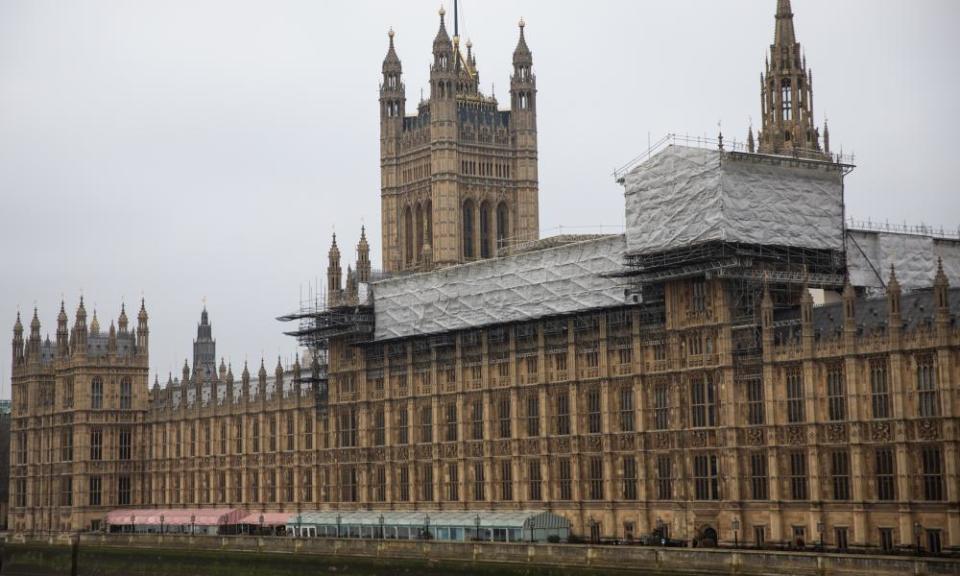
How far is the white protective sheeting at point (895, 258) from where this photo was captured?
350 ft

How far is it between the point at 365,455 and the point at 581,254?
97.1 feet

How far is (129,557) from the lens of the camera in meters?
140

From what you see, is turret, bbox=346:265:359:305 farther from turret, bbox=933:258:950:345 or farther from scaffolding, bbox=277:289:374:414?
turret, bbox=933:258:950:345

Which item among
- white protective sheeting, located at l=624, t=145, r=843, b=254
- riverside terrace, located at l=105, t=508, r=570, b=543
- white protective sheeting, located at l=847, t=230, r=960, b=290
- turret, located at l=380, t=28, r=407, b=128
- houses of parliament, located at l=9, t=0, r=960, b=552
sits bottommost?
riverside terrace, located at l=105, t=508, r=570, b=543

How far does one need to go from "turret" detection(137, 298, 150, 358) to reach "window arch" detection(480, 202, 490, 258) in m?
37.8

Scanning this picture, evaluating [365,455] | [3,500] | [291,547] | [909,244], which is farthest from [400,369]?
[3,500]

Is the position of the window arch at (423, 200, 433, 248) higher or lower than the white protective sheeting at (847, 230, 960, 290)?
higher

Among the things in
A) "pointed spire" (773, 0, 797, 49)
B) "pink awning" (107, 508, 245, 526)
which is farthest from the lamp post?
"pink awning" (107, 508, 245, 526)

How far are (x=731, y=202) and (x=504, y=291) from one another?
941 inches

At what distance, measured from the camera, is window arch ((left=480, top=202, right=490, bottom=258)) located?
183500mm

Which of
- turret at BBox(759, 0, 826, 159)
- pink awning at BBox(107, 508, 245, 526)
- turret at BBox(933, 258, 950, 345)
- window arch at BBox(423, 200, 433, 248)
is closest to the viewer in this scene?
turret at BBox(933, 258, 950, 345)

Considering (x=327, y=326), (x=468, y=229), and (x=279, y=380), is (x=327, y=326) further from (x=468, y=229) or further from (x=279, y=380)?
(x=468, y=229)

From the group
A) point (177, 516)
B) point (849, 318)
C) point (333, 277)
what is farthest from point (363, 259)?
point (849, 318)

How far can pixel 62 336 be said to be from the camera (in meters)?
170
